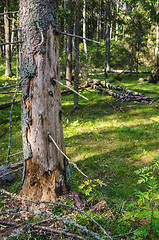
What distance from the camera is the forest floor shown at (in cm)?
290

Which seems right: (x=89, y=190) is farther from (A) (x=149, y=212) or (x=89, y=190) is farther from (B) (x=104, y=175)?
(B) (x=104, y=175)

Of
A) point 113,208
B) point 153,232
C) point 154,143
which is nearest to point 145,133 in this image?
point 154,143

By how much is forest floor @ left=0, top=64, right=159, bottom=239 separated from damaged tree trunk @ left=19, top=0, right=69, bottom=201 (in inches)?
19.6

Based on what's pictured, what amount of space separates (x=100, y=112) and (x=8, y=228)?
29.3 ft

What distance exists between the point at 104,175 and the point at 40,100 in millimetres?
3349

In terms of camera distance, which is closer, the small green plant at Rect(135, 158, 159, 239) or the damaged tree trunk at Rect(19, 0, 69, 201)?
the small green plant at Rect(135, 158, 159, 239)

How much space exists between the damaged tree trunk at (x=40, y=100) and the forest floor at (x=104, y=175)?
0.50 metres

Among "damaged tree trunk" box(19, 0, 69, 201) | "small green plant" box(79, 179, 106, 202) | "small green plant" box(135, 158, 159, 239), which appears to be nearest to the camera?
"small green plant" box(135, 158, 159, 239)

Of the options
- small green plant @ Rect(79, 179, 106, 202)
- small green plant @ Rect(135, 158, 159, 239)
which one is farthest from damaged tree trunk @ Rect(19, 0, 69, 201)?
small green plant @ Rect(135, 158, 159, 239)

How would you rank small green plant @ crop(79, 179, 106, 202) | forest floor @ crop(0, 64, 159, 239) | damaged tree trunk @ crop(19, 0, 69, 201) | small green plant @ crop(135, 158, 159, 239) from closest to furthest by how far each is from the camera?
small green plant @ crop(135, 158, 159, 239)
forest floor @ crop(0, 64, 159, 239)
damaged tree trunk @ crop(19, 0, 69, 201)
small green plant @ crop(79, 179, 106, 202)

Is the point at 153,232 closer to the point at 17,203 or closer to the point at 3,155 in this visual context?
the point at 17,203

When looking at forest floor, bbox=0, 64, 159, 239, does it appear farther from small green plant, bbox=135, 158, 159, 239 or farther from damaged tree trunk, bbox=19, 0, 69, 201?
damaged tree trunk, bbox=19, 0, 69, 201

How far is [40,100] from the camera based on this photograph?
3168mm

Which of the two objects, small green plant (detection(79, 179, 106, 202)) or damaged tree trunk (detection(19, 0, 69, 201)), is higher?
damaged tree trunk (detection(19, 0, 69, 201))
